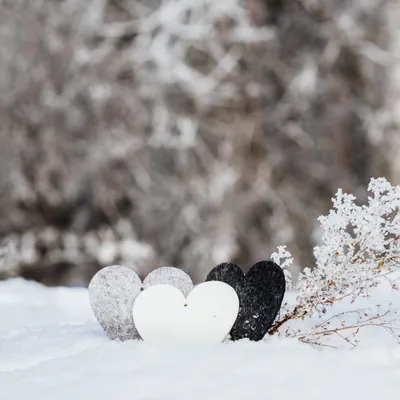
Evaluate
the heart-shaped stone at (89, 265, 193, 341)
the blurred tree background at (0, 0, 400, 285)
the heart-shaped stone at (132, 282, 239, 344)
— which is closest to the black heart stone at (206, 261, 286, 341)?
the heart-shaped stone at (132, 282, 239, 344)

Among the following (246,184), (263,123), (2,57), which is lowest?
(246,184)

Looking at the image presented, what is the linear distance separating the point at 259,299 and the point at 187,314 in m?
0.10

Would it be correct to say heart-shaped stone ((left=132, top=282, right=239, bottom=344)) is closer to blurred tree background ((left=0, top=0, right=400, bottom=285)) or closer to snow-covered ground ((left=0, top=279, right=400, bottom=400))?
snow-covered ground ((left=0, top=279, right=400, bottom=400))

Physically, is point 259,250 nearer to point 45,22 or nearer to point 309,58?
point 309,58

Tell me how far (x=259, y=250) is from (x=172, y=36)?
1008 mm

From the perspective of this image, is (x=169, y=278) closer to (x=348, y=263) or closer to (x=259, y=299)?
(x=259, y=299)

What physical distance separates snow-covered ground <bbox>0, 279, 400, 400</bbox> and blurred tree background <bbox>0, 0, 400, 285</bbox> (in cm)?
187

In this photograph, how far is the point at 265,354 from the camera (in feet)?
2.82

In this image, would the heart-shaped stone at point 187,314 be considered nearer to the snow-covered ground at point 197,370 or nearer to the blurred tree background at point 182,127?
the snow-covered ground at point 197,370

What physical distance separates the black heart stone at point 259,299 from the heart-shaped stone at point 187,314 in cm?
2

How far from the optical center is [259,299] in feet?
3.16

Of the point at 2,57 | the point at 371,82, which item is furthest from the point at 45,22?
the point at 371,82

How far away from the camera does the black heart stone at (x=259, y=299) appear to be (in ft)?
3.13

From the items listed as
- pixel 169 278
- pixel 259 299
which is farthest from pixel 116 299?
pixel 259 299
